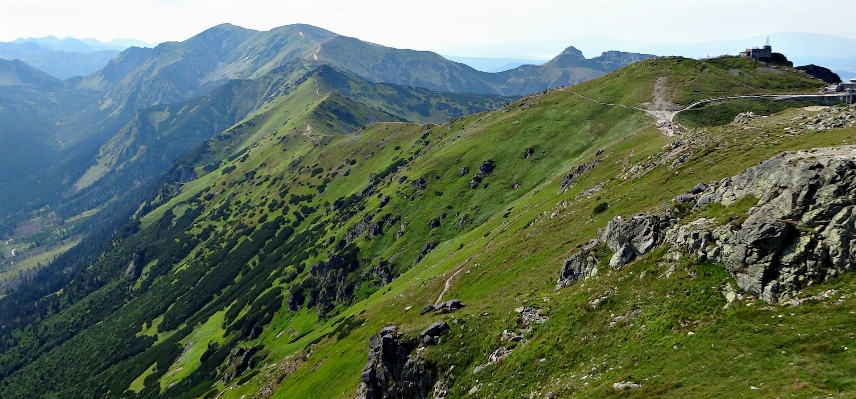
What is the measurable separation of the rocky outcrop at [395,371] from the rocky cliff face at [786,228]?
29.5 m

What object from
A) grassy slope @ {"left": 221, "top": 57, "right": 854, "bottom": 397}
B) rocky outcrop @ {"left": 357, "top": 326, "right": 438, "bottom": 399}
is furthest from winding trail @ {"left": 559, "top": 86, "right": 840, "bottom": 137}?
rocky outcrop @ {"left": 357, "top": 326, "right": 438, "bottom": 399}

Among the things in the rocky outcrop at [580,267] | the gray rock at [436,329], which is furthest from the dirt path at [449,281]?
the rocky outcrop at [580,267]

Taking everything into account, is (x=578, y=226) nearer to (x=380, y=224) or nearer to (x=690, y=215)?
(x=690, y=215)

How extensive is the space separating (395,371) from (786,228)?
41.9m

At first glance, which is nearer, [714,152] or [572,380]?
[572,380]

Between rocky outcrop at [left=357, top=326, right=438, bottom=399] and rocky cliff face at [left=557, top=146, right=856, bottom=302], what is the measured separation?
29.5 meters

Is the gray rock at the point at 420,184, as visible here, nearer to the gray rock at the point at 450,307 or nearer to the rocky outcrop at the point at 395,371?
the gray rock at the point at 450,307

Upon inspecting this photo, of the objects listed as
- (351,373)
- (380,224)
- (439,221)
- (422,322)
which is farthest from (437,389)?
(380,224)

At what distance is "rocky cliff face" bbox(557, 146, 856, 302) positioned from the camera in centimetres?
3225

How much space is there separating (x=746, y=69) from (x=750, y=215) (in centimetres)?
13726

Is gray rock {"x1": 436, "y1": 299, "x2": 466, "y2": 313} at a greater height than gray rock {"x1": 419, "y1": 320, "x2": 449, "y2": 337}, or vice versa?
gray rock {"x1": 419, "y1": 320, "x2": 449, "y2": 337}

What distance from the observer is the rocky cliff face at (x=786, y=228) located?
1270 inches

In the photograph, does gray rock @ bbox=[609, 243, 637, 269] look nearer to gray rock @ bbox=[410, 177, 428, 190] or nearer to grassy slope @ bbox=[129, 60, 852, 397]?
grassy slope @ bbox=[129, 60, 852, 397]

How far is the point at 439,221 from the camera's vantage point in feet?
483
